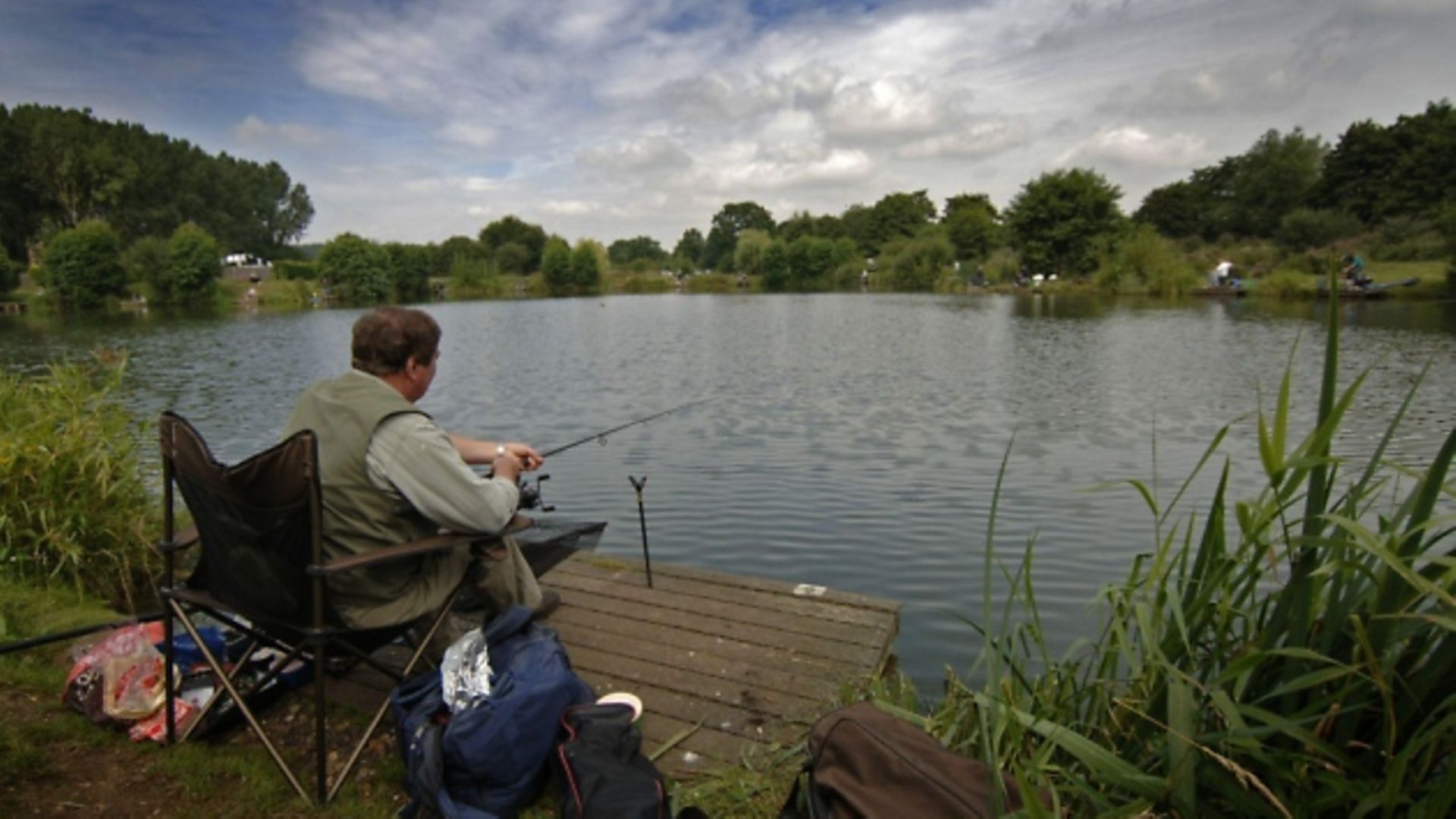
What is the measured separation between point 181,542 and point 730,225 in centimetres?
11902

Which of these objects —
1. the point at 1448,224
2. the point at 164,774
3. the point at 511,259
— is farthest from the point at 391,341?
the point at 511,259

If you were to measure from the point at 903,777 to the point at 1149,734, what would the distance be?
701 mm

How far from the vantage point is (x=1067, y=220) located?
51.8 metres

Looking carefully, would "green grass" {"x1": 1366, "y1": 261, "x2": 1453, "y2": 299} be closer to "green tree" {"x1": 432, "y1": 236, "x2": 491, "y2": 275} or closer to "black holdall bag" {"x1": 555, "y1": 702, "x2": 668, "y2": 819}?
"black holdall bag" {"x1": 555, "y1": 702, "x2": 668, "y2": 819}

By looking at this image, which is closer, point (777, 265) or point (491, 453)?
point (491, 453)

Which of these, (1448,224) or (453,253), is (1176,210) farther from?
(453,253)

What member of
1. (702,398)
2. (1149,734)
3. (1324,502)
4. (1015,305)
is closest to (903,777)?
(1149,734)

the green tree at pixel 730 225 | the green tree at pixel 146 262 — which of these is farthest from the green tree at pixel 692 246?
the green tree at pixel 146 262

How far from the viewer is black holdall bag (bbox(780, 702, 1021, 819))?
5.94 ft

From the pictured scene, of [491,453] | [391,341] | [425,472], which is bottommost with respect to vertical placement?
[491,453]

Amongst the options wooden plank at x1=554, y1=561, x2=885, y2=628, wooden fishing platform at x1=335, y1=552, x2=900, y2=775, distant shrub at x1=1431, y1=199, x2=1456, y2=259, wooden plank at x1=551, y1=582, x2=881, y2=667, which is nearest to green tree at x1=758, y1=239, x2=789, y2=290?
distant shrub at x1=1431, y1=199, x2=1456, y2=259

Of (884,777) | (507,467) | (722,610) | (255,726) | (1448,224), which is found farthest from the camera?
(1448,224)

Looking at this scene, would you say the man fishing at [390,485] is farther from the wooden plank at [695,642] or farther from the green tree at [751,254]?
the green tree at [751,254]

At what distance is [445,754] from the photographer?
7.71 ft
